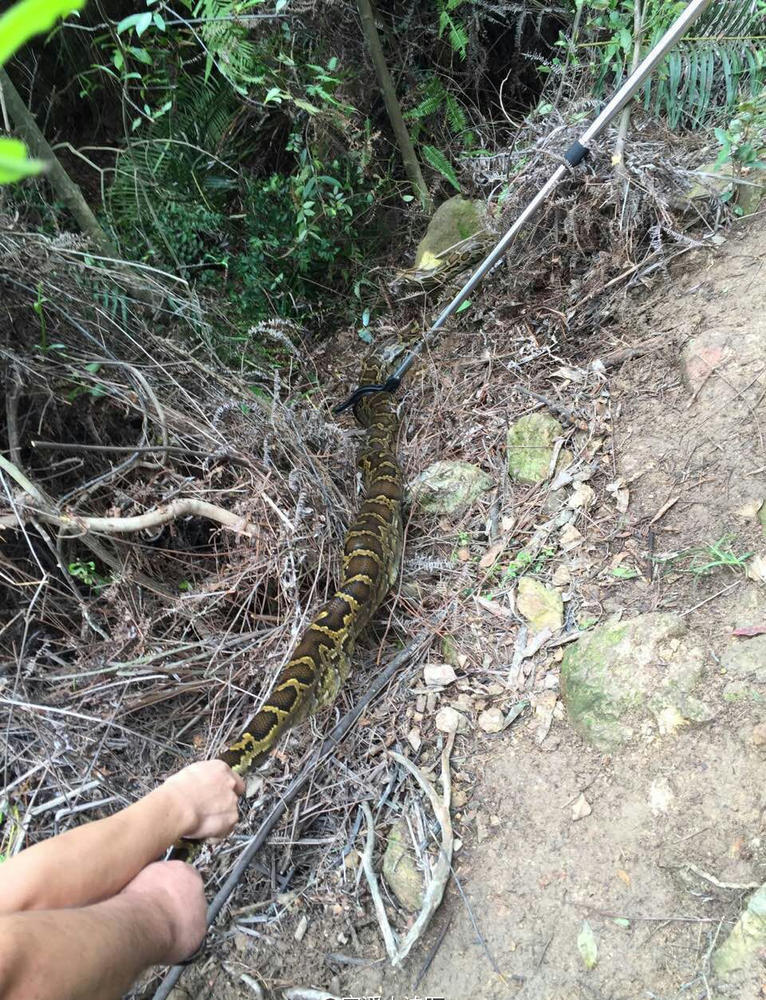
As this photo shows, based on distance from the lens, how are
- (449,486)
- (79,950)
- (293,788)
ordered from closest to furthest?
(79,950), (293,788), (449,486)

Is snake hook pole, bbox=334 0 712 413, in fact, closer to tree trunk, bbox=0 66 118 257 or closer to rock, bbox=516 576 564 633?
tree trunk, bbox=0 66 118 257

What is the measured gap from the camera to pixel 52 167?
3.79m

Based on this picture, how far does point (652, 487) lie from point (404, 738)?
1674mm

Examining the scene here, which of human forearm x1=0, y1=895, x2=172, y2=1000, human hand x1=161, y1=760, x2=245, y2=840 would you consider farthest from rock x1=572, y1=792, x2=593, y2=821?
human forearm x1=0, y1=895, x2=172, y2=1000

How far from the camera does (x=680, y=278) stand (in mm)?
3885

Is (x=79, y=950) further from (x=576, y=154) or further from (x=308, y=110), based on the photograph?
(x=308, y=110)

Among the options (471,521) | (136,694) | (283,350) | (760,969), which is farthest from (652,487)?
(283,350)

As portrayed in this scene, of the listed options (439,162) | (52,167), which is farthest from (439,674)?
(439,162)

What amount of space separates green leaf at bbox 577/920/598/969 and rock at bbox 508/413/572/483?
6.96 ft

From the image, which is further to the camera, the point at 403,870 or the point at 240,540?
the point at 240,540

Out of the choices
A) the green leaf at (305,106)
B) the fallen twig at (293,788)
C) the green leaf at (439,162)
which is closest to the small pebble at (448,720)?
the fallen twig at (293,788)

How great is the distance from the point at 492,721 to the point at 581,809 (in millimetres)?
522

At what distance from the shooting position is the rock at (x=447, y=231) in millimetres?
5188

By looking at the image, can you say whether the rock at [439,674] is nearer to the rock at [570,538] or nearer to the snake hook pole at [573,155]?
the rock at [570,538]
